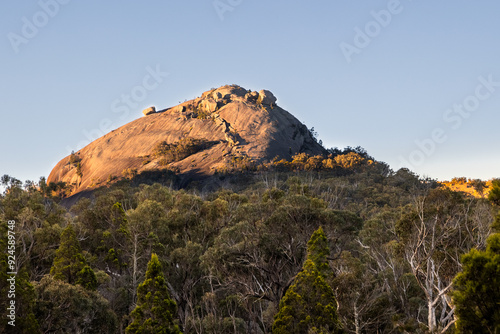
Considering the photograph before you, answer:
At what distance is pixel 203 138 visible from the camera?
112 m

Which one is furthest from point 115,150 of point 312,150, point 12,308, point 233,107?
point 12,308

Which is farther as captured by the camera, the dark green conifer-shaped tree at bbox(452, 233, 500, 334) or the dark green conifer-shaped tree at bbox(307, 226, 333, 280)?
the dark green conifer-shaped tree at bbox(307, 226, 333, 280)

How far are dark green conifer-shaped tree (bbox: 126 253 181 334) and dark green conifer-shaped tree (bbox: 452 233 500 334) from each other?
13.1 m

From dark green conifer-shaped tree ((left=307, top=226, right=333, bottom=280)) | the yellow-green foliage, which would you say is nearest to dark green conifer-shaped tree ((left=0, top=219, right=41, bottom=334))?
dark green conifer-shaped tree ((left=307, top=226, right=333, bottom=280))

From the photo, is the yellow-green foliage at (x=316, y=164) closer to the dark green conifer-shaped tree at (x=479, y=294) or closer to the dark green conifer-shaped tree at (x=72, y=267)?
the dark green conifer-shaped tree at (x=72, y=267)

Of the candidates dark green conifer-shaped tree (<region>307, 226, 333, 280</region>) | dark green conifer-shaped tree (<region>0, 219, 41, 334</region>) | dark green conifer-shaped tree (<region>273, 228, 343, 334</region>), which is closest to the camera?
dark green conifer-shaped tree (<region>0, 219, 41, 334</region>)

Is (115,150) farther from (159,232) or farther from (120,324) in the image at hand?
(120,324)

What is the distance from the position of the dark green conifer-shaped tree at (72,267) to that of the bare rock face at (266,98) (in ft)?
338

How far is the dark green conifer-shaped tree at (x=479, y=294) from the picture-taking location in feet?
33.5

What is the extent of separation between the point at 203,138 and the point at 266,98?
982 inches

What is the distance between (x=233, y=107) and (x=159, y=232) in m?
→ 89.0

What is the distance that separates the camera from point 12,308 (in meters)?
16.9

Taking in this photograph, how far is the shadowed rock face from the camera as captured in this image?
104750 millimetres

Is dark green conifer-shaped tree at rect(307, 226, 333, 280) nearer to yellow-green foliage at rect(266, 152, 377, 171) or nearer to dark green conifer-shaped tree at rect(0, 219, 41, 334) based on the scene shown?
dark green conifer-shaped tree at rect(0, 219, 41, 334)
